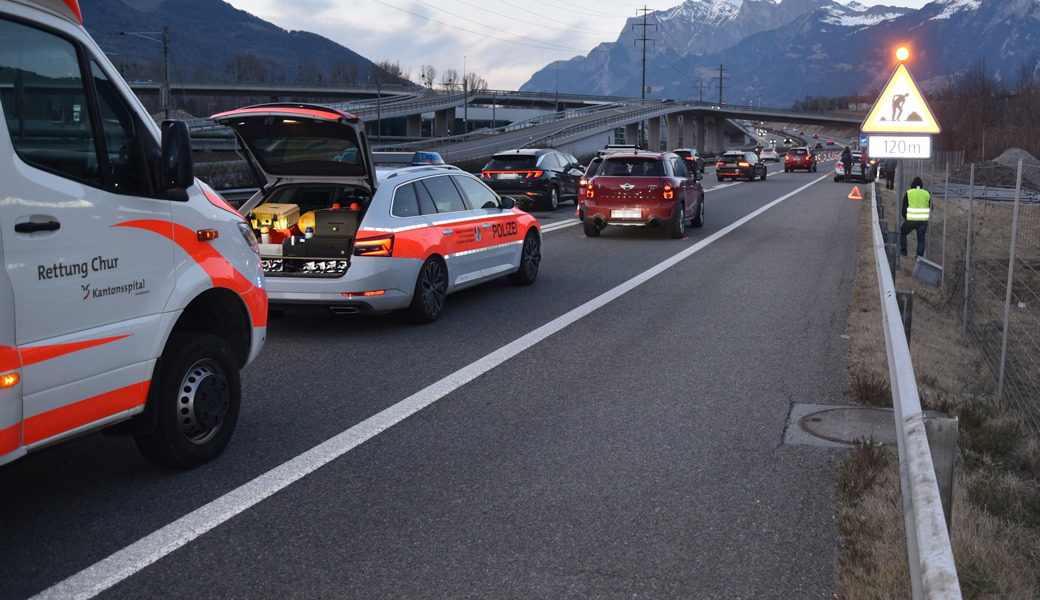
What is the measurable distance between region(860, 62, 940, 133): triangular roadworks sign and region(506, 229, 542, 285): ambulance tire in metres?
4.31

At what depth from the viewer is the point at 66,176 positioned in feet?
14.2

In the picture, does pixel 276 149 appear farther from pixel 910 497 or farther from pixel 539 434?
pixel 910 497

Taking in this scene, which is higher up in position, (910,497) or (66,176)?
(66,176)

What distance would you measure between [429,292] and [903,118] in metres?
6.26

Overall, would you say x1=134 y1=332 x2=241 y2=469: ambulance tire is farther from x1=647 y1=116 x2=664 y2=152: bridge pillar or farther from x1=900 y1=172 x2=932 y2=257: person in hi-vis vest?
x1=647 y1=116 x2=664 y2=152: bridge pillar

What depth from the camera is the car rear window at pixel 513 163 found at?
26.9 m

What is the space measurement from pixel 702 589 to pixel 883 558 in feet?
2.61

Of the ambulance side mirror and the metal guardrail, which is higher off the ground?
the ambulance side mirror

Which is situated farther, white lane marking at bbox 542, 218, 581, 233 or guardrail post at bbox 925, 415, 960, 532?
white lane marking at bbox 542, 218, 581, 233

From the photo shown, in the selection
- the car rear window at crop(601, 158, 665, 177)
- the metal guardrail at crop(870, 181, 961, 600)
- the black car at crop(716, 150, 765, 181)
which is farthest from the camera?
the black car at crop(716, 150, 765, 181)

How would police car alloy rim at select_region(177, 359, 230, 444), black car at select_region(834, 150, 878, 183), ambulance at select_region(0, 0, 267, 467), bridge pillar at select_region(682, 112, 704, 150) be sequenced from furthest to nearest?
bridge pillar at select_region(682, 112, 704, 150), black car at select_region(834, 150, 878, 183), police car alloy rim at select_region(177, 359, 230, 444), ambulance at select_region(0, 0, 267, 467)

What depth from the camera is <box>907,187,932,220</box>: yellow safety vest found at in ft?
55.5

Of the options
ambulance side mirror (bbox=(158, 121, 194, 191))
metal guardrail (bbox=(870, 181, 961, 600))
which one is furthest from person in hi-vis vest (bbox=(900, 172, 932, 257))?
ambulance side mirror (bbox=(158, 121, 194, 191))

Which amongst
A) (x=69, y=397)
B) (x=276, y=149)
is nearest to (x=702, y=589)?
(x=69, y=397)
